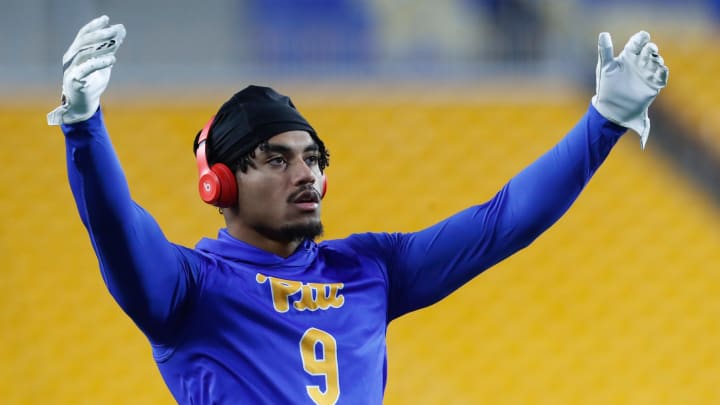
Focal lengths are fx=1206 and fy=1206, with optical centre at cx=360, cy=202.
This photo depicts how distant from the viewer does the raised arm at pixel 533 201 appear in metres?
2.07

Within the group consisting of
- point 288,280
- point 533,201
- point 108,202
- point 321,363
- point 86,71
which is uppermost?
point 86,71

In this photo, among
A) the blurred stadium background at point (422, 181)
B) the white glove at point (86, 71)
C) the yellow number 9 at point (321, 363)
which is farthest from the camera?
the blurred stadium background at point (422, 181)

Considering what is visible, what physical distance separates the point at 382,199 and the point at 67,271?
1353 millimetres

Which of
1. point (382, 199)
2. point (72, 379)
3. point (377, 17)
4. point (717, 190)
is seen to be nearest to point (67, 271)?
point (72, 379)

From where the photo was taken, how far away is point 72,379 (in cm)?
479

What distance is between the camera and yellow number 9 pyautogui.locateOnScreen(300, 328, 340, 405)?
1980 mm

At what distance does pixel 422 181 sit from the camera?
522 centimetres

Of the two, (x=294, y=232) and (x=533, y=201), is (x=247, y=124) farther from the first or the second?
(x=533, y=201)

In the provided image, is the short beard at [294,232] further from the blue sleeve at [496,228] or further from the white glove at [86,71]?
the white glove at [86,71]

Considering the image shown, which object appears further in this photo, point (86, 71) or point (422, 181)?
point (422, 181)

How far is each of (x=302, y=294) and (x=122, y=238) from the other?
0.39 metres

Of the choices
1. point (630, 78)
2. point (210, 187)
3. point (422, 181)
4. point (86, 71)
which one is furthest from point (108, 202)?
point (422, 181)

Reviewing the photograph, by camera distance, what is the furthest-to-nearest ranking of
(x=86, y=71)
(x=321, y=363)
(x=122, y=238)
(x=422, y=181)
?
(x=422, y=181), (x=321, y=363), (x=122, y=238), (x=86, y=71)

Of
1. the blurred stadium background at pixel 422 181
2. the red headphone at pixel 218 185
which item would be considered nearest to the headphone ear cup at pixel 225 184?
the red headphone at pixel 218 185
